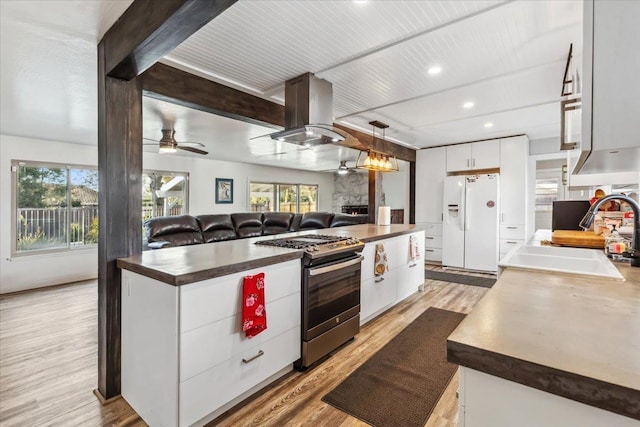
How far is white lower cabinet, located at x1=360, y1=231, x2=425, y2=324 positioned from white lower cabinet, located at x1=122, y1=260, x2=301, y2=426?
1177mm

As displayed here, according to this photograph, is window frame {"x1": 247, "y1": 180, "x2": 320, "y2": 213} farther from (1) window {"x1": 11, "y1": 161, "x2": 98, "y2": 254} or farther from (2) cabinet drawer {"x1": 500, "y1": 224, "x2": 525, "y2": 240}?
(2) cabinet drawer {"x1": 500, "y1": 224, "x2": 525, "y2": 240}

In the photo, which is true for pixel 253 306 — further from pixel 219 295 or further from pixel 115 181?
pixel 115 181

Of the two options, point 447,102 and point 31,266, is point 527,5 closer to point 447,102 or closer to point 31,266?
point 447,102

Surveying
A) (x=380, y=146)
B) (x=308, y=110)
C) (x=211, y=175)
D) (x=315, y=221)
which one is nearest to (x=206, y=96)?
(x=308, y=110)

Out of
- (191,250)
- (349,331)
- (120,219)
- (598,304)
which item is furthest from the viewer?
(349,331)

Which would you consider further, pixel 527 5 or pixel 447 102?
pixel 447 102

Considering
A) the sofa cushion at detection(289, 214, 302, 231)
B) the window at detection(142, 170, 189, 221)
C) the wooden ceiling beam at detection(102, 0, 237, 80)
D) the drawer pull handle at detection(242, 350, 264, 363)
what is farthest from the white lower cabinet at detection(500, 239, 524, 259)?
the window at detection(142, 170, 189, 221)

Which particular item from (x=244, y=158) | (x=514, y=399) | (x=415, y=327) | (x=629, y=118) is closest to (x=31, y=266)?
(x=244, y=158)

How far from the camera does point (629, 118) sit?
71 cm

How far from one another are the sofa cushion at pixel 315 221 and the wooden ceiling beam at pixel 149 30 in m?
3.72

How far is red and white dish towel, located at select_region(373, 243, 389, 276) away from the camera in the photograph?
3.06 meters

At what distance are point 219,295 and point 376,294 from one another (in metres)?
1.92

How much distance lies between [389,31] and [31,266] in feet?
19.2

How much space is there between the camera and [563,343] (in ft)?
2.28
